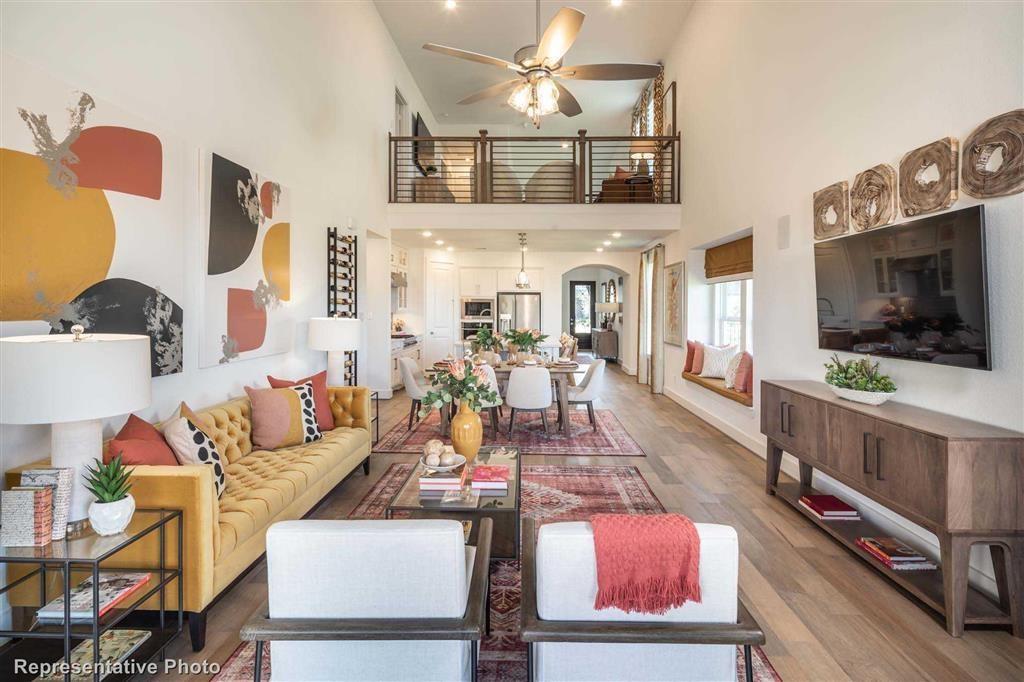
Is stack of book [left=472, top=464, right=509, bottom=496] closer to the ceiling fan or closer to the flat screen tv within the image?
the flat screen tv

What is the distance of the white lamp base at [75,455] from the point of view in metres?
A: 1.79

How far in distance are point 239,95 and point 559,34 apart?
92.5 inches

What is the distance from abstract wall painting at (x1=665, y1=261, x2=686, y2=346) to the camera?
7004 mm

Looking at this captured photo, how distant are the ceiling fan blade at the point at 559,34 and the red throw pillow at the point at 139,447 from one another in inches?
131

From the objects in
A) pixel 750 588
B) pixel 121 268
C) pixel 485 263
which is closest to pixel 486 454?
pixel 750 588

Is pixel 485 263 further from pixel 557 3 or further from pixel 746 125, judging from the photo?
pixel 746 125

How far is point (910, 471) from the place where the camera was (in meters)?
2.27

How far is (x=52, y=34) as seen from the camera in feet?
6.97

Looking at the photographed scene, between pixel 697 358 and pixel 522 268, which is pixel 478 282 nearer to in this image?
pixel 522 268

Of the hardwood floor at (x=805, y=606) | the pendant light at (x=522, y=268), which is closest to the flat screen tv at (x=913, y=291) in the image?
the hardwood floor at (x=805, y=606)

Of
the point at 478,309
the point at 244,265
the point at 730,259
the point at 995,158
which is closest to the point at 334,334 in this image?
the point at 244,265

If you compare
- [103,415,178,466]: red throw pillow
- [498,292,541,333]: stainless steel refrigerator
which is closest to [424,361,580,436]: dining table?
[103,415,178,466]: red throw pillow

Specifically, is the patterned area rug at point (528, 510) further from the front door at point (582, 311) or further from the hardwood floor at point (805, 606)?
the front door at point (582, 311)

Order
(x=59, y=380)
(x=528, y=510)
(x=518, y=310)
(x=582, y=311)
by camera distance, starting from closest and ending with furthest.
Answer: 1. (x=59, y=380)
2. (x=528, y=510)
3. (x=518, y=310)
4. (x=582, y=311)
